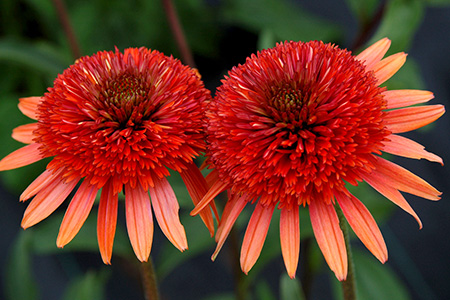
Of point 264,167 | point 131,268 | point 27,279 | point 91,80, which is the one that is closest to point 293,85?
point 264,167

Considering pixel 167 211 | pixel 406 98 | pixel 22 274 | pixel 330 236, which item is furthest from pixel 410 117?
pixel 22 274

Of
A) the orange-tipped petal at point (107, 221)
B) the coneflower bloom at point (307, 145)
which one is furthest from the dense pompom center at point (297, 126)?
the orange-tipped petal at point (107, 221)

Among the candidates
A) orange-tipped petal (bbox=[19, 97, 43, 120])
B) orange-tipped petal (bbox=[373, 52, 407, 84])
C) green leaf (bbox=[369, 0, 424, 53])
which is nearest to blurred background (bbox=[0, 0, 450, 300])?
green leaf (bbox=[369, 0, 424, 53])

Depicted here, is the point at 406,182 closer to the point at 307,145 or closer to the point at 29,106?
the point at 307,145

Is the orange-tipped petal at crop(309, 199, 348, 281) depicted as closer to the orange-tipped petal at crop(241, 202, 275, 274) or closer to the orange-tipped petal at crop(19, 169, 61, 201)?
the orange-tipped petal at crop(241, 202, 275, 274)

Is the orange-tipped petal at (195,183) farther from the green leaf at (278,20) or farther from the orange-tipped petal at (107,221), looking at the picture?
the green leaf at (278,20)

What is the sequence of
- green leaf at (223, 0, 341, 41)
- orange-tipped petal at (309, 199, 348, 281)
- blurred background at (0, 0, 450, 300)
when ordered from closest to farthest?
orange-tipped petal at (309, 199, 348, 281) < blurred background at (0, 0, 450, 300) < green leaf at (223, 0, 341, 41)
